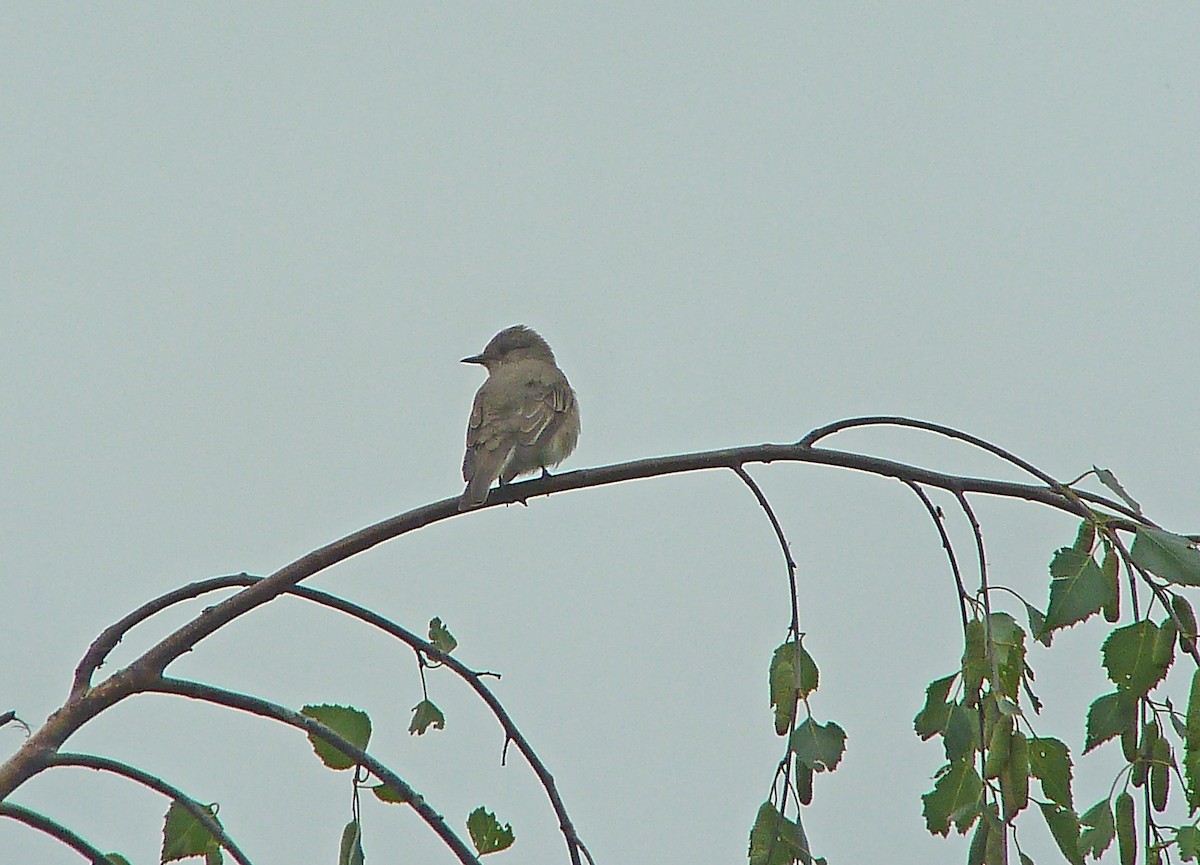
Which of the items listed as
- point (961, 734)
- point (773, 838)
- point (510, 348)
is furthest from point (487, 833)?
point (510, 348)

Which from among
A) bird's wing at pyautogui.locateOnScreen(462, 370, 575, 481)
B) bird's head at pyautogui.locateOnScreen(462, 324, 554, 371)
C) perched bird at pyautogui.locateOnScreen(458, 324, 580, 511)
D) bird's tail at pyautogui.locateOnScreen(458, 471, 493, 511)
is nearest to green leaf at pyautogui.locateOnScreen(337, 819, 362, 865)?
bird's tail at pyautogui.locateOnScreen(458, 471, 493, 511)

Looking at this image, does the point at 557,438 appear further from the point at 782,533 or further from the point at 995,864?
the point at 995,864

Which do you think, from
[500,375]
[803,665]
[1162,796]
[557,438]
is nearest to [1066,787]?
[1162,796]

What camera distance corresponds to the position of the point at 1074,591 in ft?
6.27

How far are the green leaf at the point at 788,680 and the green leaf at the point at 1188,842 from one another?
53 centimetres

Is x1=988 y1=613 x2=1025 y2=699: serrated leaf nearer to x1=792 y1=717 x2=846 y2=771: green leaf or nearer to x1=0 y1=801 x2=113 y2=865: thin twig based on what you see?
x1=792 y1=717 x2=846 y2=771: green leaf

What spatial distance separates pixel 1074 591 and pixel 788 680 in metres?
0.44

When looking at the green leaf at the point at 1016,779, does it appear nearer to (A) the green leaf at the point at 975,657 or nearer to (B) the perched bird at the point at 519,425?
(A) the green leaf at the point at 975,657

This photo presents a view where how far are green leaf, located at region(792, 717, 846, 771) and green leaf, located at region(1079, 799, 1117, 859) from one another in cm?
34

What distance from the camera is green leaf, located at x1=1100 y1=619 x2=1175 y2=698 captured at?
1.88m

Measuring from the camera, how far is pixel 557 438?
5.21 m

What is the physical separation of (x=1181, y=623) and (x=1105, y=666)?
0.11 m

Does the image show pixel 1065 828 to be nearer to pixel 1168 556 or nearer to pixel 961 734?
pixel 961 734

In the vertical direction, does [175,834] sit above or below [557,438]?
below
